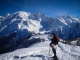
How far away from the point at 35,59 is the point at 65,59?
396 cm

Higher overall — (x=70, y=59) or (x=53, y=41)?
(x=53, y=41)

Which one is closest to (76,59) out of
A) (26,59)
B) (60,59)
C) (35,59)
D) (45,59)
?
(60,59)

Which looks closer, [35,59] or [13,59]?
[35,59]

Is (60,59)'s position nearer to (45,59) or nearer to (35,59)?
(45,59)

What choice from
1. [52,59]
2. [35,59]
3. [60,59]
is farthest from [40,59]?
[60,59]

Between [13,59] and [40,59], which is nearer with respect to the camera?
[40,59]

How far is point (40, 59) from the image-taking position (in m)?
13.6

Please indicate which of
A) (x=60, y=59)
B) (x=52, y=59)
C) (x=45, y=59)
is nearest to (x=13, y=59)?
(x=45, y=59)

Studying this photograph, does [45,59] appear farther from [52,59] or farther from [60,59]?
[60,59]

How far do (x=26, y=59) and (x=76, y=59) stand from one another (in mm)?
6651

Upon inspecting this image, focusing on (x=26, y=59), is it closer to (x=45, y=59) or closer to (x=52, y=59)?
(x=45, y=59)

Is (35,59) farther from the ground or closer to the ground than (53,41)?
closer to the ground

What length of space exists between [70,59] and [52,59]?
243 cm

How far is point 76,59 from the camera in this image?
1362cm
